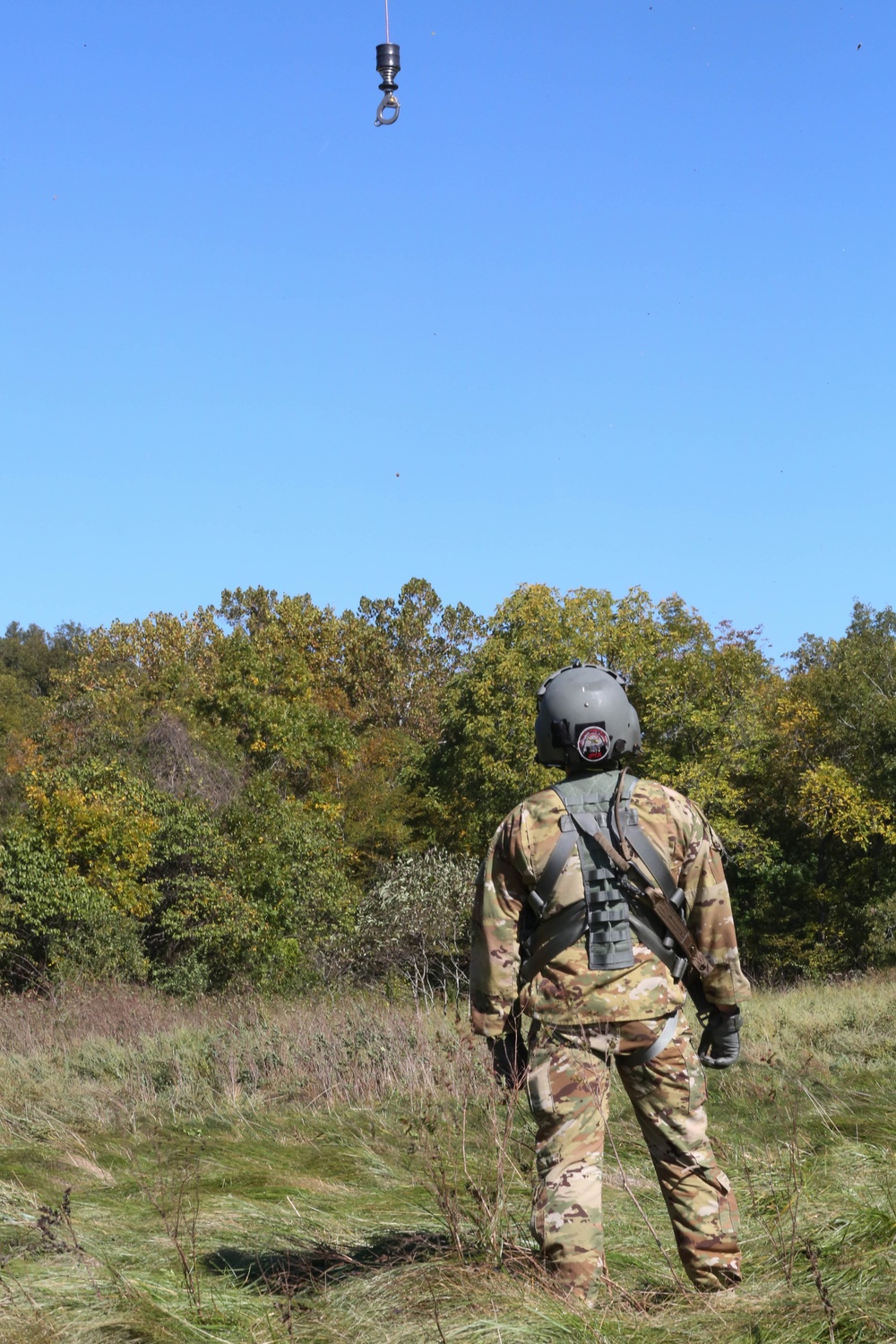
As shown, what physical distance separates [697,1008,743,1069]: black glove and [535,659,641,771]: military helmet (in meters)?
0.85

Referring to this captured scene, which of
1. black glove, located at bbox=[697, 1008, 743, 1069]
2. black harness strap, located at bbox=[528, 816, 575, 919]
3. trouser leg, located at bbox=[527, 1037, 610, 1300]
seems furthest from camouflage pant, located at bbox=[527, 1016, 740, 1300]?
Result: black harness strap, located at bbox=[528, 816, 575, 919]

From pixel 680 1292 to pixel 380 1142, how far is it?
259 cm

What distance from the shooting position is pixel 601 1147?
367 centimetres

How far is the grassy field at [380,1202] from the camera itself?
10.8 ft

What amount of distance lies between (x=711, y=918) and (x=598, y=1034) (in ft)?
1.62

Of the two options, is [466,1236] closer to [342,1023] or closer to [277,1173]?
[277,1173]

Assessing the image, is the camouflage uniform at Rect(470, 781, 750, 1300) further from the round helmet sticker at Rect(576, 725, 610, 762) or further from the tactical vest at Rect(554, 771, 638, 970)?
the round helmet sticker at Rect(576, 725, 610, 762)

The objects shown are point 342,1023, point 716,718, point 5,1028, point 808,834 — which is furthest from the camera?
point 808,834

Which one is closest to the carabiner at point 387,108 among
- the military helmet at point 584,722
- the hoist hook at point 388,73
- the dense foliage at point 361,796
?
the hoist hook at point 388,73

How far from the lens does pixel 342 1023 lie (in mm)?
9352

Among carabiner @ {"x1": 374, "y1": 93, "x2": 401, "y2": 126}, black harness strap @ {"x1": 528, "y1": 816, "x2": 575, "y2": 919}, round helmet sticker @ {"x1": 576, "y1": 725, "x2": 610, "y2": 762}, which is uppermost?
carabiner @ {"x1": 374, "y1": 93, "x2": 401, "y2": 126}

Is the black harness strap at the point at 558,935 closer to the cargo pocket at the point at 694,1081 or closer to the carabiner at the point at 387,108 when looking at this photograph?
the cargo pocket at the point at 694,1081

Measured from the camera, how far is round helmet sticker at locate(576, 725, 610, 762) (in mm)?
3988

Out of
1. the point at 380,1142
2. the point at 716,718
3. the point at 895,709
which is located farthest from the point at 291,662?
the point at 380,1142
